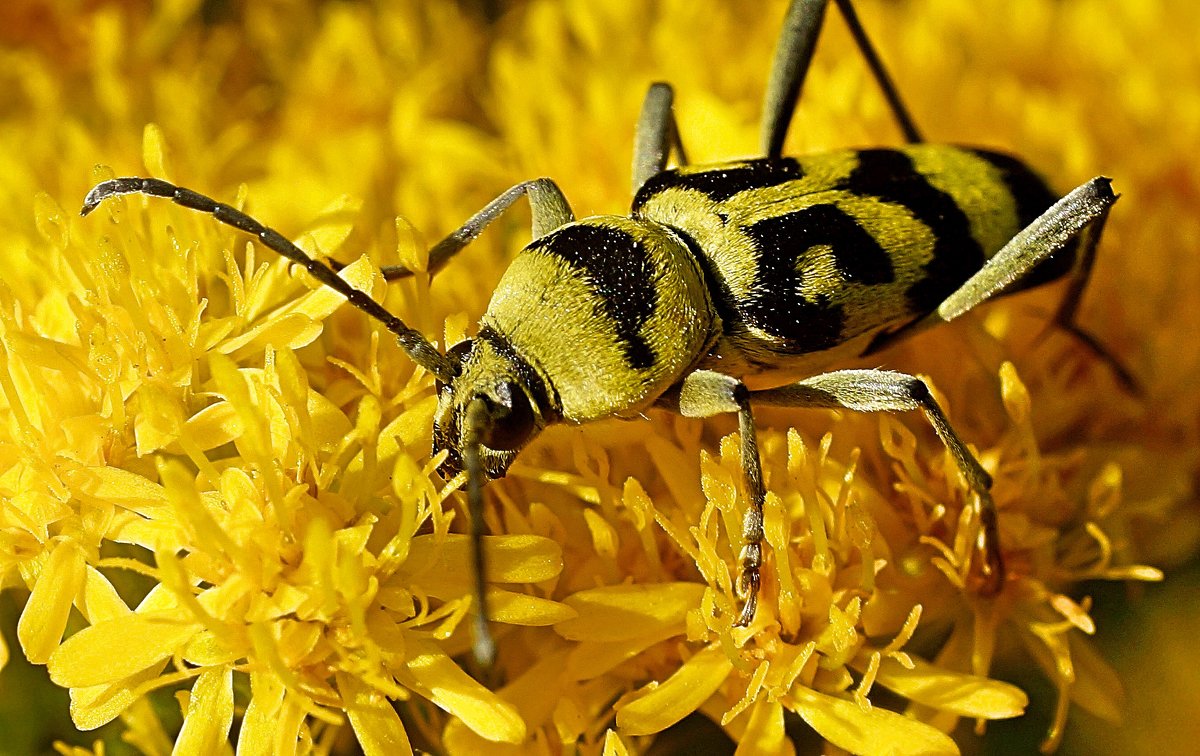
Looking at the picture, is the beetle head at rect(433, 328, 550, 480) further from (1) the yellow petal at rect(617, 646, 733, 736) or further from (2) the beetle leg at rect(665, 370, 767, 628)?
(1) the yellow petal at rect(617, 646, 733, 736)

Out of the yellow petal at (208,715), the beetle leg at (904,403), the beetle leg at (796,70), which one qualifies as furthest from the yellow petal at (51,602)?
the beetle leg at (796,70)

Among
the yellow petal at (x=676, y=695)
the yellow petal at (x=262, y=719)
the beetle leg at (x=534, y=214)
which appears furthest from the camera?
the beetle leg at (x=534, y=214)

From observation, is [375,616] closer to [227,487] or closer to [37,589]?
[227,487]

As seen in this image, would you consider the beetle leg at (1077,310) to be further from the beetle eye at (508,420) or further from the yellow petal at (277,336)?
the yellow petal at (277,336)

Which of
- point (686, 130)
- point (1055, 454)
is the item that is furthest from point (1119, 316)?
point (686, 130)

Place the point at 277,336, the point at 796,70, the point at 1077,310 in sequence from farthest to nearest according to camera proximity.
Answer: the point at 796,70 < the point at 1077,310 < the point at 277,336

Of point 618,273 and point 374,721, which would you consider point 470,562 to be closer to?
point 374,721

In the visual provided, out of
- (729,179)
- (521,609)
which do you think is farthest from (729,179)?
(521,609)
